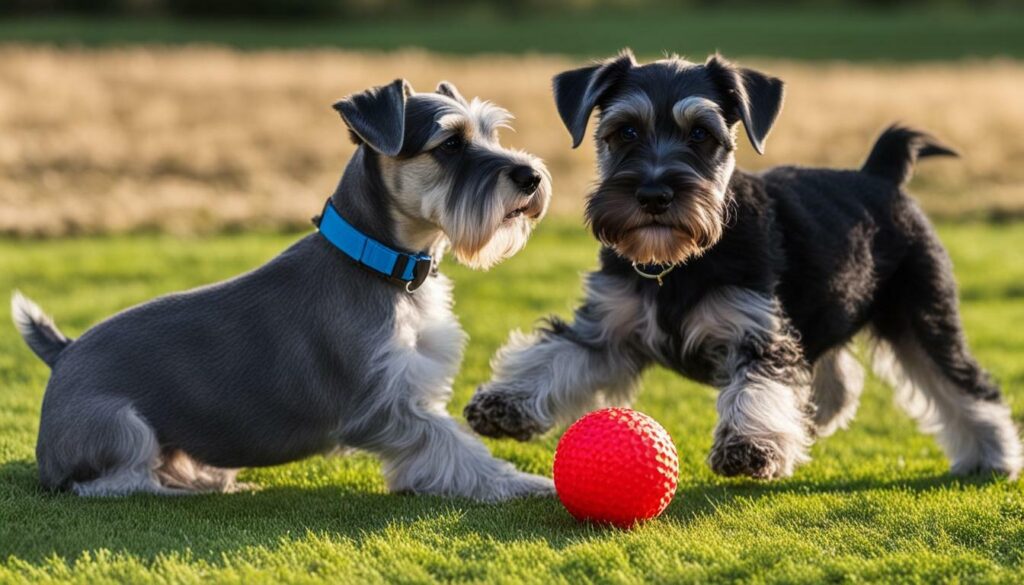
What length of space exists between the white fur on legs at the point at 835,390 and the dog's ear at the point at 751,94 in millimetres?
2120

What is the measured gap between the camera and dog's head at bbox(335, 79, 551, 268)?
6.90 m

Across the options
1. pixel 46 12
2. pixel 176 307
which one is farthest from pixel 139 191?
pixel 46 12

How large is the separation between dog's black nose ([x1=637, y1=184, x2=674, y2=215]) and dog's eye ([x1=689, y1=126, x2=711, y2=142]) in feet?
1.66

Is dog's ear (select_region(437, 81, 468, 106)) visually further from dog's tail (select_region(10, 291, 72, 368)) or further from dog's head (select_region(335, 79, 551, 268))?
dog's tail (select_region(10, 291, 72, 368))

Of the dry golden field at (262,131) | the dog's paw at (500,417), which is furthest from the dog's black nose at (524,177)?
the dry golden field at (262,131)

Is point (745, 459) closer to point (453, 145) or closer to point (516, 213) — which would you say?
point (516, 213)

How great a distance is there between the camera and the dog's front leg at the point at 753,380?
21.7 feet

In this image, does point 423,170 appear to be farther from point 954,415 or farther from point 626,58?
point 954,415

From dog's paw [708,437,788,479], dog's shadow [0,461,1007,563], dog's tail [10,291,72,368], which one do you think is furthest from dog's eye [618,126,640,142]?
dog's tail [10,291,72,368]

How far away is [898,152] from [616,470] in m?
3.35

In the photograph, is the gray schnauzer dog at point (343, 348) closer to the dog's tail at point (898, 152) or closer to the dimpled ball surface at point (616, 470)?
the dimpled ball surface at point (616, 470)

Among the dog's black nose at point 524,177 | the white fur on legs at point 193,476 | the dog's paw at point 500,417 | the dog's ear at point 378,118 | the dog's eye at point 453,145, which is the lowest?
the white fur on legs at point 193,476

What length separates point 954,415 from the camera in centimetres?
818

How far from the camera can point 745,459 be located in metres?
6.55
